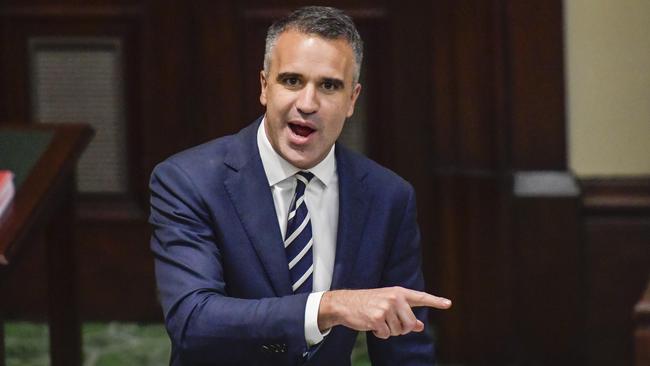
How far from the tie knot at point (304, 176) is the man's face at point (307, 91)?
4.7 inches

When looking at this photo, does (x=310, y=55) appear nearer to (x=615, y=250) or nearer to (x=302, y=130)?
(x=302, y=130)

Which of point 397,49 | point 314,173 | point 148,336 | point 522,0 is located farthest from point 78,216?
point 314,173

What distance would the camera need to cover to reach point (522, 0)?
15.9 ft

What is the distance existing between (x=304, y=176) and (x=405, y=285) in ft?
0.96

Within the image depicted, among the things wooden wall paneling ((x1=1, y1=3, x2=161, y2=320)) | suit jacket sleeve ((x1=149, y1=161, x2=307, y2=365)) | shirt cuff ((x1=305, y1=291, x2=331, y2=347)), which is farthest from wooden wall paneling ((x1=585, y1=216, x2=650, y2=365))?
shirt cuff ((x1=305, y1=291, x2=331, y2=347))

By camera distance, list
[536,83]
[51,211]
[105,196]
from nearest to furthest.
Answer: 1. [51,211]
2. [536,83]
3. [105,196]

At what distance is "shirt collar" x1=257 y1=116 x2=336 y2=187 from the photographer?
276cm

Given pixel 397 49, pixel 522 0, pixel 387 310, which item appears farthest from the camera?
pixel 397 49

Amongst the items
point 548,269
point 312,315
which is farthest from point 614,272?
point 312,315

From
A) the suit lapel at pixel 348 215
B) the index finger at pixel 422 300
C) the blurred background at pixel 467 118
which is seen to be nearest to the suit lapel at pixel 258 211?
the suit lapel at pixel 348 215

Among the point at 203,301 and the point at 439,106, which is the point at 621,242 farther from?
the point at 203,301

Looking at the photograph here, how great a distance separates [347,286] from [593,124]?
237 centimetres

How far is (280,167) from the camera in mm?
2768

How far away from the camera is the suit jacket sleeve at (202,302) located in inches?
101
